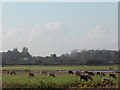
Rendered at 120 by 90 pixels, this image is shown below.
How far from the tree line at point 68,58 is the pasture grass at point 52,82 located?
480 millimetres

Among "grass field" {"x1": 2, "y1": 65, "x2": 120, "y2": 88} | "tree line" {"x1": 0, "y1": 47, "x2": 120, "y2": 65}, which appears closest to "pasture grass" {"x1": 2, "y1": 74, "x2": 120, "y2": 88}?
"grass field" {"x1": 2, "y1": 65, "x2": 120, "y2": 88}

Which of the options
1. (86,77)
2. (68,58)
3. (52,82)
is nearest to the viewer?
(52,82)

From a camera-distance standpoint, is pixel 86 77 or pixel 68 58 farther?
pixel 68 58

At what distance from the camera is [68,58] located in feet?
32.0

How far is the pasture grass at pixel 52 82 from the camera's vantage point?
891 centimetres

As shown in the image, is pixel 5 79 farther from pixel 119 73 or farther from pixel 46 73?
pixel 119 73

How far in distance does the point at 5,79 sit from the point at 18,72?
538 mm

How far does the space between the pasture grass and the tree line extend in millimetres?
480

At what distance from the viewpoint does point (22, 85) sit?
8.90 metres

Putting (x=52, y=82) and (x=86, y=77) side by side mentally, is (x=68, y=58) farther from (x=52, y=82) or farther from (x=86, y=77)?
(x=52, y=82)

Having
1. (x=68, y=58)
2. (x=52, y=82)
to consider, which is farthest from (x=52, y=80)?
(x=68, y=58)

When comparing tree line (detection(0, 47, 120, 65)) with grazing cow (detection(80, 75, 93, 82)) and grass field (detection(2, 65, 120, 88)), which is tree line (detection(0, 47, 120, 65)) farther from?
grazing cow (detection(80, 75, 93, 82))

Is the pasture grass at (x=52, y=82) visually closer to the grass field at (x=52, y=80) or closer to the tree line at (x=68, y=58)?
the grass field at (x=52, y=80)

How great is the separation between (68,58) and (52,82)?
1055 millimetres
